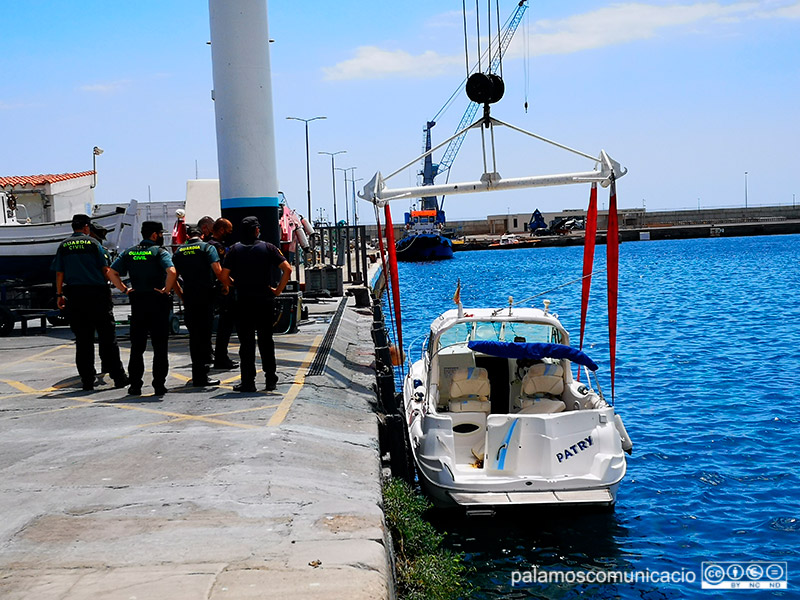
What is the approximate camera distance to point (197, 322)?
1155cm

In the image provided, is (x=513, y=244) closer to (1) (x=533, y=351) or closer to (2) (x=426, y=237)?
(2) (x=426, y=237)

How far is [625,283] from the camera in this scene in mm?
58094

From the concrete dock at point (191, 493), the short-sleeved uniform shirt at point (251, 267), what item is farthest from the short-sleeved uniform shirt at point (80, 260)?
the short-sleeved uniform shirt at point (251, 267)

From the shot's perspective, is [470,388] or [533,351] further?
[470,388]

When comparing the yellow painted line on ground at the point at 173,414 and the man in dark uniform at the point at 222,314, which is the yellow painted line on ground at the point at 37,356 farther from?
the yellow painted line on ground at the point at 173,414

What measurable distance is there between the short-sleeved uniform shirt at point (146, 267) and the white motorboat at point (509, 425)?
363 centimetres

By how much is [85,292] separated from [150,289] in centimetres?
109

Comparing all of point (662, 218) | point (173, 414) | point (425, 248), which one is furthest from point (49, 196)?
point (662, 218)

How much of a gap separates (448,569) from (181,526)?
245 centimetres

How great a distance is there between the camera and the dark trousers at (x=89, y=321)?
1121cm

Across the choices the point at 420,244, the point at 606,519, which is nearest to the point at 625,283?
A: the point at 420,244

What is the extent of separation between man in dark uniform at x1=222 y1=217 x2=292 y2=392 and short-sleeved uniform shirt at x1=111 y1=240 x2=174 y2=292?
2.51 feet

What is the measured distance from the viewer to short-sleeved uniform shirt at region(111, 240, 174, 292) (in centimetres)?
1067

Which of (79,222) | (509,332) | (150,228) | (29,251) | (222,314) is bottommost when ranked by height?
(509,332)
